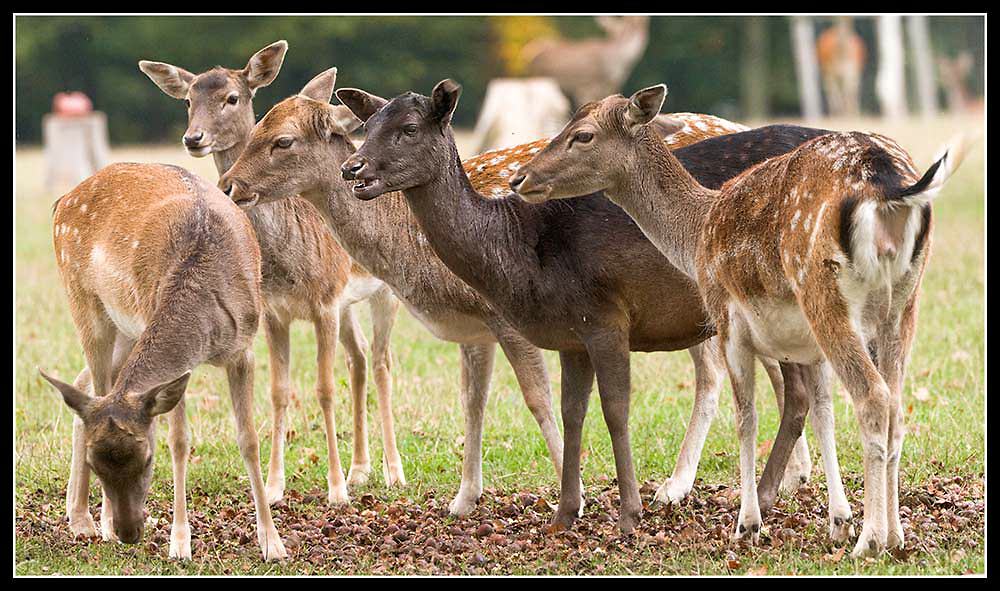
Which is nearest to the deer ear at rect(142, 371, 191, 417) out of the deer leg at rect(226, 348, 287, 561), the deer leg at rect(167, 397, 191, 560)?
the deer leg at rect(167, 397, 191, 560)

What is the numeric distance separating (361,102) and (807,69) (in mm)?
27537

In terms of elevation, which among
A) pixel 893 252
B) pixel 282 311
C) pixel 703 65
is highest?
pixel 893 252

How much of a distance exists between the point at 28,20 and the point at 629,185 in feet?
78.1

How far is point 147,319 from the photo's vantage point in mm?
6039

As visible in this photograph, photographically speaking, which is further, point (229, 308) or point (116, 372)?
point (116, 372)

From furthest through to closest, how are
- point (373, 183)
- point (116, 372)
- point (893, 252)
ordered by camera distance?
1. point (116, 372)
2. point (373, 183)
3. point (893, 252)

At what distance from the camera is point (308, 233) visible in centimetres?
726

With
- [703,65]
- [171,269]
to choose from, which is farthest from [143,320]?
[703,65]

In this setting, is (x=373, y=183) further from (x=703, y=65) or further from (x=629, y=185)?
(x=703, y=65)

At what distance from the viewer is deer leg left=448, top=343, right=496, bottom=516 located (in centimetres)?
681

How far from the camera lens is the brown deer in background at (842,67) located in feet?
104

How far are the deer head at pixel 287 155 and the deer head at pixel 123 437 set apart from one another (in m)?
1.24
